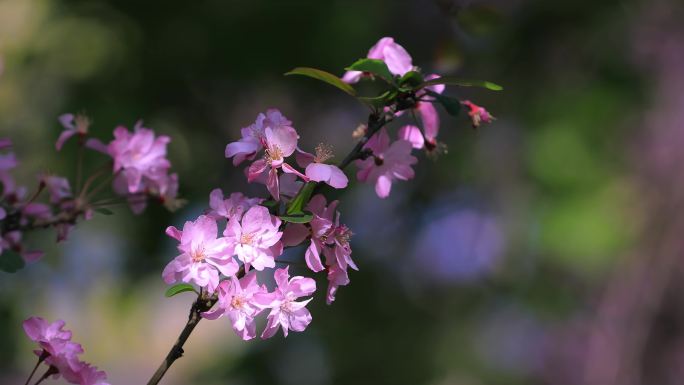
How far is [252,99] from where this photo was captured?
9.73 ft

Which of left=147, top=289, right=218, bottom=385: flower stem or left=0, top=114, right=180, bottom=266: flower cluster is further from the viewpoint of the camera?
left=0, top=114, right=180, bottom=266: flower cluster

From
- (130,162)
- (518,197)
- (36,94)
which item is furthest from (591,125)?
(130,162)

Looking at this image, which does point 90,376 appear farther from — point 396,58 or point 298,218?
point 396,58

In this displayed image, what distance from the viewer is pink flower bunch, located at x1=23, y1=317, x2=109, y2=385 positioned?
701 mm

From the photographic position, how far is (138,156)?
3.34 feet

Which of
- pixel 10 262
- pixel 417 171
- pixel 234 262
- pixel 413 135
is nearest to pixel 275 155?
pixel 234 262

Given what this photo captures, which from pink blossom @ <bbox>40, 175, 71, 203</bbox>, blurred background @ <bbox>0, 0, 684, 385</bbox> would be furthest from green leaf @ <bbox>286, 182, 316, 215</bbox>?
blurred background @ <bbox>0, 0, 684, 385</bbox>

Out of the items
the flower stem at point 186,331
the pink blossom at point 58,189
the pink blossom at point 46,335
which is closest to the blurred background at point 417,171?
the pink blossom at point 58,189

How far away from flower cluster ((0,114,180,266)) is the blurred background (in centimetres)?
96

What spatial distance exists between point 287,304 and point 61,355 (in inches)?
8.0

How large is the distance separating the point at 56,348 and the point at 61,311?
8.34 feet

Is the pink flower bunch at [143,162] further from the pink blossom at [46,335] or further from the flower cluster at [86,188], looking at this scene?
the pink blossom at [46,335]

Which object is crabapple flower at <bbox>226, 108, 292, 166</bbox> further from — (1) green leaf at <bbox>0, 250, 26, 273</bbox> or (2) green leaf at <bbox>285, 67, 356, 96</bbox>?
(1) green leaf at <bbox>0, 250, 26, 273</bbox>

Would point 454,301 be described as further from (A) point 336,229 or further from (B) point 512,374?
(A) point 336,229
